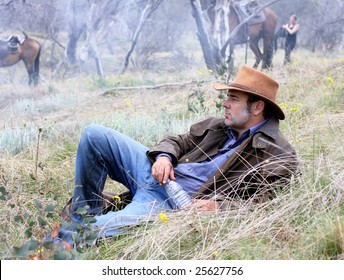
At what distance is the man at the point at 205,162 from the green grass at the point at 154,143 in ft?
0.44

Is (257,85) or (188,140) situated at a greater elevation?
(257,85)

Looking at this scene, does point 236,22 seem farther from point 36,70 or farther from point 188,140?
point 188,140

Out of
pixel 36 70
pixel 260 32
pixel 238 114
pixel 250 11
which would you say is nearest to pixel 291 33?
pixel 260 32

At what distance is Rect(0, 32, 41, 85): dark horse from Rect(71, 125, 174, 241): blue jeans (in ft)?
19.2

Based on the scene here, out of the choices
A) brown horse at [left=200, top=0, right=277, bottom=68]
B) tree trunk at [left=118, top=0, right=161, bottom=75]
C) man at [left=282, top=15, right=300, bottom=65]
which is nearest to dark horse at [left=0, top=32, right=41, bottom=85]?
tree trunk at [left=118, top=0, right=161, bottom=75]

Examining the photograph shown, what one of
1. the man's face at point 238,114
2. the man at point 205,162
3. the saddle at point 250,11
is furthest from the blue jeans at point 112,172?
the saddle at point 250,11

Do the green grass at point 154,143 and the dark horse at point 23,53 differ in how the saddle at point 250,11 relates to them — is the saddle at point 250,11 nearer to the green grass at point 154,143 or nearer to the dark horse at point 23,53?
the green grass at point 154,143

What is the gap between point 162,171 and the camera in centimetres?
380

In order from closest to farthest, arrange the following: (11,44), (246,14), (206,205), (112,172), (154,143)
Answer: (206,205) → (112,172) → (154,143) → (11,44) → (246,14)

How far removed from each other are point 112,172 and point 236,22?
20.0 feet

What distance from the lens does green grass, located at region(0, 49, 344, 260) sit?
126 inches

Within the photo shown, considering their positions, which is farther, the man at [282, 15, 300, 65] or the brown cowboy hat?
the man at [282, 15, 300, 65]

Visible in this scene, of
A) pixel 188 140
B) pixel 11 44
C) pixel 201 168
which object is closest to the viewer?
pixel 201 168

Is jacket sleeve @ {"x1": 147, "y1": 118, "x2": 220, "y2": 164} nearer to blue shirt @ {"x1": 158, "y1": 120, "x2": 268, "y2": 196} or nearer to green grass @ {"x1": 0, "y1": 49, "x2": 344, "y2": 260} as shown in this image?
blue shirt @ {"x1": 158, "y1": 120, "x2": 268, "y2": 196}
